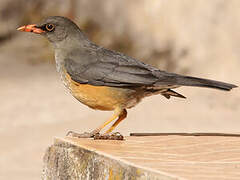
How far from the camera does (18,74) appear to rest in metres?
8.89

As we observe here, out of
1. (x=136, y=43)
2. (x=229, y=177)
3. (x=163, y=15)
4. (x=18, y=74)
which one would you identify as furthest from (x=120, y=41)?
(x=229, y=177)

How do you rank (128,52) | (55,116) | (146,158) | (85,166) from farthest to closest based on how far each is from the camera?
(128,52) → (55,116) → (85,166) → (146,158)

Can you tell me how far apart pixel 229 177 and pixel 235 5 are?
602 centimetres

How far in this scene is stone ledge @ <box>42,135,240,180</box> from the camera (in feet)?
9.41

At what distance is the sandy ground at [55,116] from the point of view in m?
6.27

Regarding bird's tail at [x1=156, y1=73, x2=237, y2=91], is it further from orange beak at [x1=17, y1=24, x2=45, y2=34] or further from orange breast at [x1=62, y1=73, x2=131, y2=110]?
orange beak at [x1=17, y1=24, x2=45, y2=34]

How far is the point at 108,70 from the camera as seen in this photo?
363 cm

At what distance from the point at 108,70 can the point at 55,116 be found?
3.83 metres

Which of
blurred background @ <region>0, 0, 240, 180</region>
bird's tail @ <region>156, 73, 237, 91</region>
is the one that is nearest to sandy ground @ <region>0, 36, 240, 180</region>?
blurred background @ <region>0, 0, 240, 180</region>

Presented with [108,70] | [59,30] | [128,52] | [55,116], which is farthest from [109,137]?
[128,52]

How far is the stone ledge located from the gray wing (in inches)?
15.2

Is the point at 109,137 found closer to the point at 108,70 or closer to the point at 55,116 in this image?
the point at 108,70

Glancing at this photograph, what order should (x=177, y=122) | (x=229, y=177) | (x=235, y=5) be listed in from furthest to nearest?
(x=235, y=5), (x=177, y=122), (x=229, y=177)

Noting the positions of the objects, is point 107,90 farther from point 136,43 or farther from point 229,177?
point 136,43
